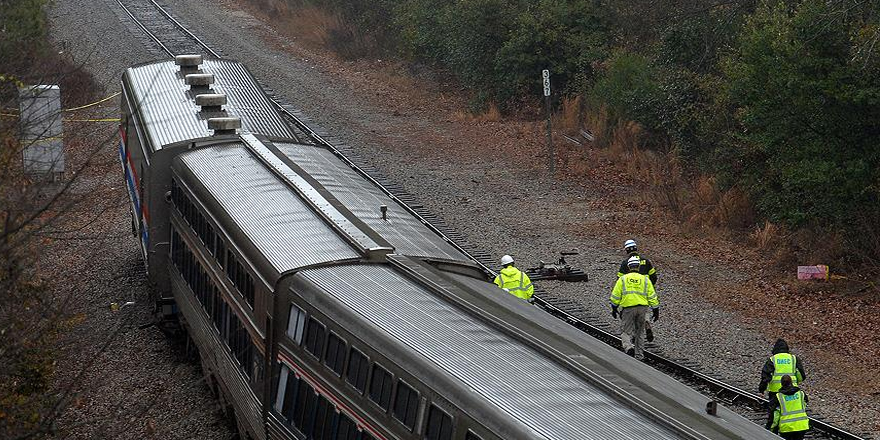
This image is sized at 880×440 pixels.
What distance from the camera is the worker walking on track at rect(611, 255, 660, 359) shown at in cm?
1544

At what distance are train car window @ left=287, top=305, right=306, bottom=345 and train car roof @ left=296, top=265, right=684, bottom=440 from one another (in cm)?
33

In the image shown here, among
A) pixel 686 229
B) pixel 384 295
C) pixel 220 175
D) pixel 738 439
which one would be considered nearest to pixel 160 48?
pixel 686 229

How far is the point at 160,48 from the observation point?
38781mm

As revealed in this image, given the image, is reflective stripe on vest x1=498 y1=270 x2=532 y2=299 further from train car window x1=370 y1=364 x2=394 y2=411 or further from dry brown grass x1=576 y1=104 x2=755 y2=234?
dry brown grass x1=576 y1=104 x2=755 y2=234

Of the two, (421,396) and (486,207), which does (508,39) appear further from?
(421,396)

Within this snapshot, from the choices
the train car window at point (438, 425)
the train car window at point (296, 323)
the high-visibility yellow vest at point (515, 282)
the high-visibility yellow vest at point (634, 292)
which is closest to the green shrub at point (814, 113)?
the high-visibility yellow vest at point (634, 292)

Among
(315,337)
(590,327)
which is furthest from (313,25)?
(315,337)

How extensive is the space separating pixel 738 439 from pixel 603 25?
25160mm

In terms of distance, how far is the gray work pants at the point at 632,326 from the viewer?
1548cm

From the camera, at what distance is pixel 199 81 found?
2067 centimetres

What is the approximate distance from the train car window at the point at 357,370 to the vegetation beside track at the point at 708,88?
11905 millimetres

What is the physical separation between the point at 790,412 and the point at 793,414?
4 centimetres

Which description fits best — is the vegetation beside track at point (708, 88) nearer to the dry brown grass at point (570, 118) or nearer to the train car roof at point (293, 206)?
the dry brown grass at point (570, 118)

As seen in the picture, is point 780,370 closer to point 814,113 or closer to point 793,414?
point 793,414
